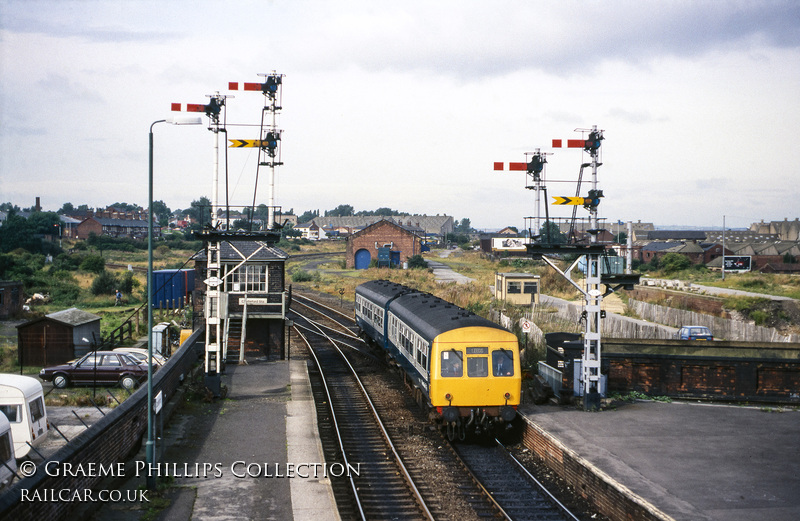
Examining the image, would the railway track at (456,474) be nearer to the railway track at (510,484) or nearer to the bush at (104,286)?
the railway track at (510,484)

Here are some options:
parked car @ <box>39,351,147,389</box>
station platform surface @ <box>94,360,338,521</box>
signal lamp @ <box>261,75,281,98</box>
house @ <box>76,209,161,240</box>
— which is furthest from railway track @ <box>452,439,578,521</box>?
house @ <box>76,209,161,240</box>

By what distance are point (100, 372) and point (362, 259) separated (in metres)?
56.5

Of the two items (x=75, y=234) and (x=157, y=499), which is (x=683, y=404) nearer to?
(x=157, y=499)

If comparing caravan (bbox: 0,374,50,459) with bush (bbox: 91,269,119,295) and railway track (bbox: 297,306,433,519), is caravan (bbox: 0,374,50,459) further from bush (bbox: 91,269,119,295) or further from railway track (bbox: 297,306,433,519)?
bush (bbox: 91,269,119,295)

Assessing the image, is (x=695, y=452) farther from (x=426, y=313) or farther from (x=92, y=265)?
(x=92, y=265)

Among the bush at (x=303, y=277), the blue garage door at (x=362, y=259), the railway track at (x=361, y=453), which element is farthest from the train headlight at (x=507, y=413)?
the blue garage door at (x=362, y=259)

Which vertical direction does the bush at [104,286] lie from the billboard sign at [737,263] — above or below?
below

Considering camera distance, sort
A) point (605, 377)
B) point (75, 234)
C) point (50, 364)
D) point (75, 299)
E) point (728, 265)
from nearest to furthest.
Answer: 1. point (605, 377)
2. point (50, 364)
3. point (75, 299)
4. point (728, 265)
5. point (75, 234)

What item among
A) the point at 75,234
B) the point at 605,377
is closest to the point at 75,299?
the point at 605,377

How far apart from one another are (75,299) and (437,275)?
33001 millimetres

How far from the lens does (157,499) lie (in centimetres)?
1166

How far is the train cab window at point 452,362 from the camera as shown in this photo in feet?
51.2

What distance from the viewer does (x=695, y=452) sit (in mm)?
13484

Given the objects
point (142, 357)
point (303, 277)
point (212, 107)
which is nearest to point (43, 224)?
point (303, 277)
